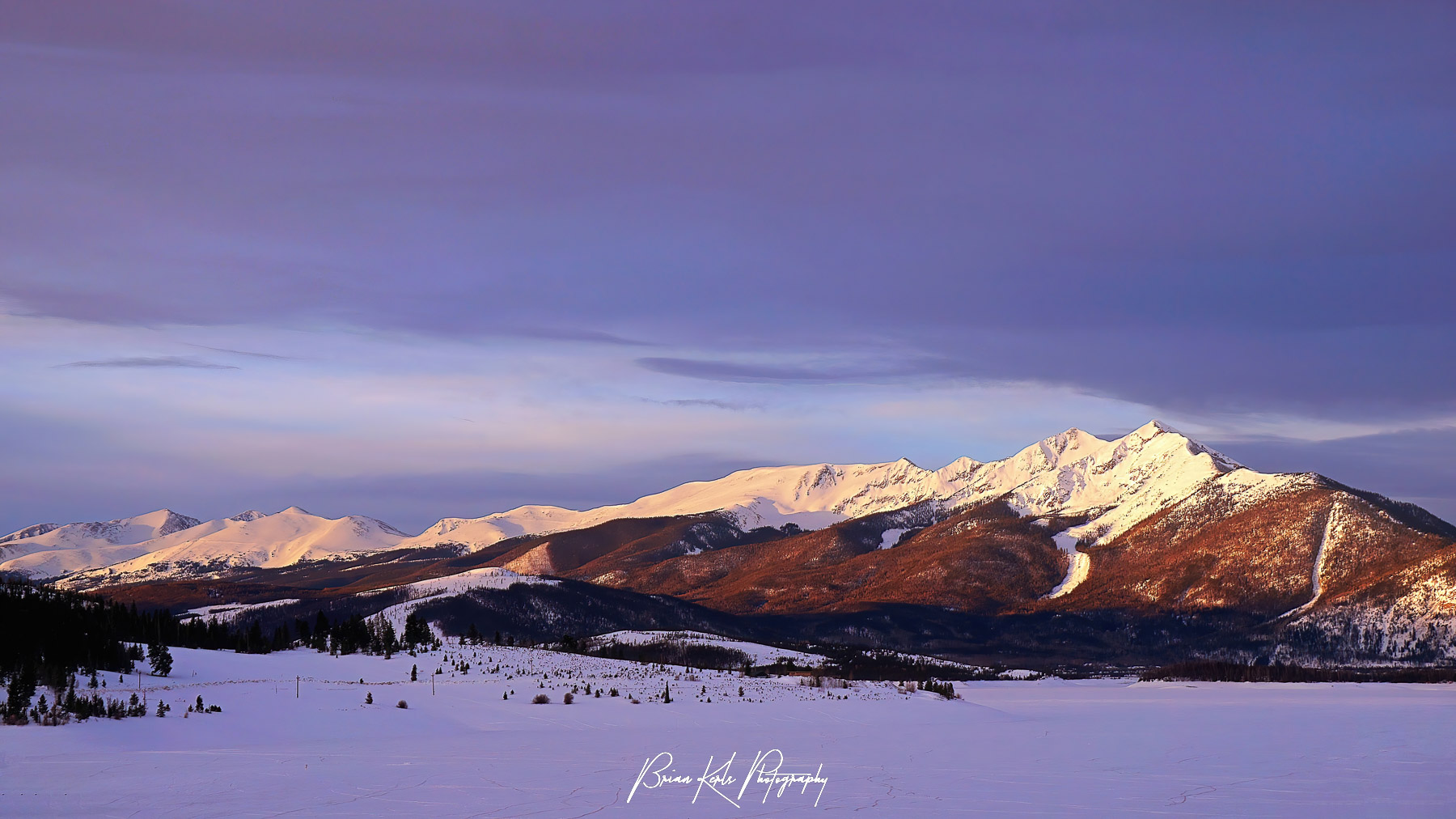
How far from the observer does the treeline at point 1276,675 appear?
143250 millimetres

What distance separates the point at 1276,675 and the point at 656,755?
137 metres

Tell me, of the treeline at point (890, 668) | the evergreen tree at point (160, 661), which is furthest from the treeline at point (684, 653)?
the evergreen tree at point (160, 661)

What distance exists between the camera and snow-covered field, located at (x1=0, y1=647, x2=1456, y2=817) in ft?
72.0

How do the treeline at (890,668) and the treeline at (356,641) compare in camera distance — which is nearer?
the treeline at (356,641)

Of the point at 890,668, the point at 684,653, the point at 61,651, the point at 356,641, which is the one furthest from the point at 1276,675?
the point at 61,651

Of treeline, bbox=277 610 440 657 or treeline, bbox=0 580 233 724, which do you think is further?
treeline, bbox=277 610 440 657

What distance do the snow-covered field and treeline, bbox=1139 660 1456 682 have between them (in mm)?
94650

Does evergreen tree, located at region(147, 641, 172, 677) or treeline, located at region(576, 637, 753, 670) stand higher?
evergreen tree, located at region(147, 641, 172, 677)

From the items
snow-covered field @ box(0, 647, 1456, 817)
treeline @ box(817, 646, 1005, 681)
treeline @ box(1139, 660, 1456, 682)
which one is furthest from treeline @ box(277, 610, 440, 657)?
treeline @ box(1139, 660, 1456, 682)

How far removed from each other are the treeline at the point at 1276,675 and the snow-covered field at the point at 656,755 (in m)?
94.7

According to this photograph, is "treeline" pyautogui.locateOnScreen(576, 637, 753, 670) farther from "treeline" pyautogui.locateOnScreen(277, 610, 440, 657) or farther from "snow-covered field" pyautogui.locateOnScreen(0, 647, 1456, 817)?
"snow-covered field" pyautogui.locateOnScreen(0, 647, 1456, 817)

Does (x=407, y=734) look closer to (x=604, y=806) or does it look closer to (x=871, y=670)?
(x=604, y=806)

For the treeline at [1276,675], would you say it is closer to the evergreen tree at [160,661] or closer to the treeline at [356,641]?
the treeline at [356,641]

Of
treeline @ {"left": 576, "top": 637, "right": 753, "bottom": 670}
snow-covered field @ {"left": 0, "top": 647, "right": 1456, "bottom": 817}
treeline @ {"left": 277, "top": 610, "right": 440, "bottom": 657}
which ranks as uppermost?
treeline @ {"left": 277, "top": 610, "right": 440, "bottom": 657}
